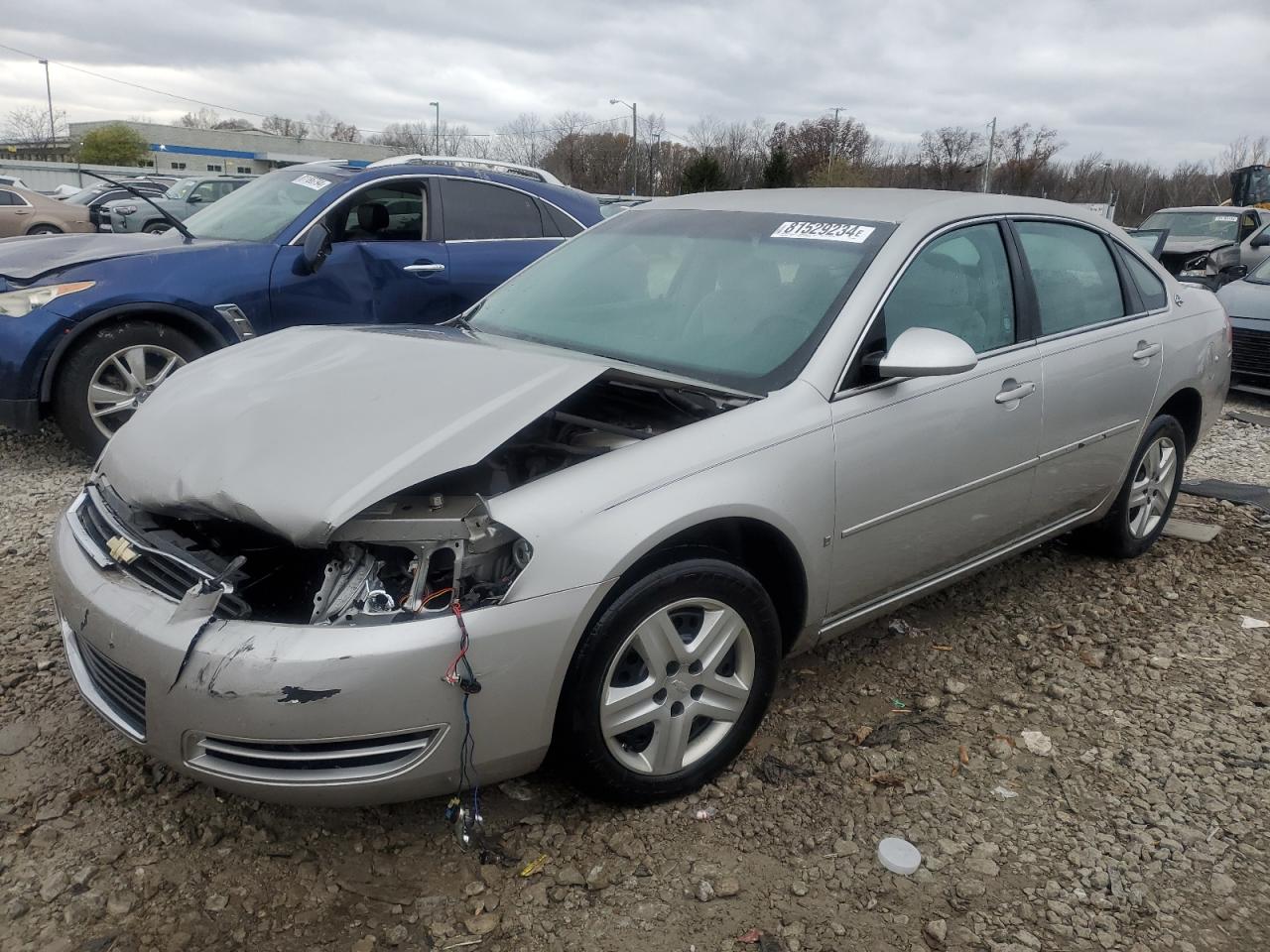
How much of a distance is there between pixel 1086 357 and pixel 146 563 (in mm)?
3322

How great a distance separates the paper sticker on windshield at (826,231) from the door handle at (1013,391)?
72cm

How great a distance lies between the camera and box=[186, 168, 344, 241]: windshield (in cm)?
594

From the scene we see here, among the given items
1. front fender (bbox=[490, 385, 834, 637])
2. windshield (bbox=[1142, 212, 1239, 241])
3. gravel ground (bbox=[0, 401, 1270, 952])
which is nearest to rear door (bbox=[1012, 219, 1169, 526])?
gravel ground (bbox=[0, 401, 1270, 952])

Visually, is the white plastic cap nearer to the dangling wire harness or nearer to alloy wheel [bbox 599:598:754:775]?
alloy wheel [bbox 599:598:754:775]

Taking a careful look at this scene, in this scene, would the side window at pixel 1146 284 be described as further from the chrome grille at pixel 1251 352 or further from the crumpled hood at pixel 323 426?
the chrome grille at pixel 1251 352

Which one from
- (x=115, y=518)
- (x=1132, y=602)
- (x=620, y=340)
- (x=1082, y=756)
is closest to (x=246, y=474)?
(x=115, y=518)

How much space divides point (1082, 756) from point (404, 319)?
4565 mm

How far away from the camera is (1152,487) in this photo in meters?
4.46

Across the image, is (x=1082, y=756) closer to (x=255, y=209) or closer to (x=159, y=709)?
(x=159, y=709)

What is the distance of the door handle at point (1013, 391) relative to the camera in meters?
3.31

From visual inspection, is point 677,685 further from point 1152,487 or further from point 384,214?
point 384,214

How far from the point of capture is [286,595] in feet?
7.73

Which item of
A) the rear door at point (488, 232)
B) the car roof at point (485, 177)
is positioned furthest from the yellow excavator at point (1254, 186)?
the rear door at point (488, 232)

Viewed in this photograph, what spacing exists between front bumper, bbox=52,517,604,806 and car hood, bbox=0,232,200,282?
3.69 m
